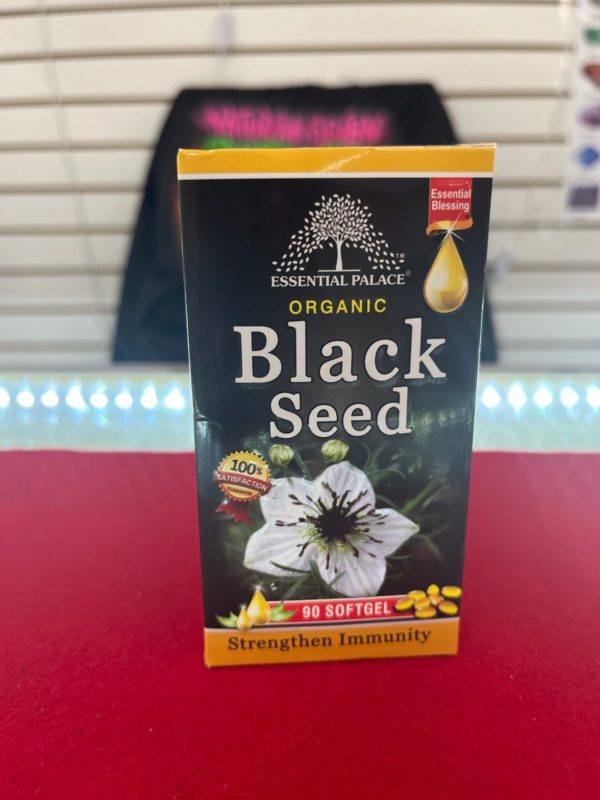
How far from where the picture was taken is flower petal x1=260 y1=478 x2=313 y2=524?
0.52 m

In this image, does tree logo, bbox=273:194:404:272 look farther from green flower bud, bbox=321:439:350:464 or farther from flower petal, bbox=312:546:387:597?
flower petal, bbox=312:546:387:597

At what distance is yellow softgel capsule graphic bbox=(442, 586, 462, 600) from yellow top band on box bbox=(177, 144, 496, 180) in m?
0.34

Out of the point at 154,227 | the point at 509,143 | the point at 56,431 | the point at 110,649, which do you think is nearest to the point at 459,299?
the point at 110,649

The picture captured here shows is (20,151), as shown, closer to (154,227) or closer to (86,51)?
(86,51)

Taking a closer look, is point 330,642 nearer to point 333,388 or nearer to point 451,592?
point 451,592

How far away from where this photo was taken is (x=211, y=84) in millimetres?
1850

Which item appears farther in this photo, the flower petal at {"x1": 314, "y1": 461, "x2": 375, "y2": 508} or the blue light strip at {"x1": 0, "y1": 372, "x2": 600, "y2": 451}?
the blue light strip at {"x1": 0, "y1": 372, "x2": 600, "y2": 451}

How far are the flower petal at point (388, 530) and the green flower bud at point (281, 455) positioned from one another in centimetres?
9

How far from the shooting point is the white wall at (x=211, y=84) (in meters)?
→ 1.81

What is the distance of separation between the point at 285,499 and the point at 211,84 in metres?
1.68

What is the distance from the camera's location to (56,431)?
3.74 feet

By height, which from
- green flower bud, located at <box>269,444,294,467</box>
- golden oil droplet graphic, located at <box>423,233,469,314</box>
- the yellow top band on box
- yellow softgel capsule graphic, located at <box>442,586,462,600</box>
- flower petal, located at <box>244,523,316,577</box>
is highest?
the yellow top band on box

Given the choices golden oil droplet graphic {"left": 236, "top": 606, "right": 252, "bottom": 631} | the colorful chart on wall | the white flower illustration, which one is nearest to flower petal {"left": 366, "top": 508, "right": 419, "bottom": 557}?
the white flower illustration

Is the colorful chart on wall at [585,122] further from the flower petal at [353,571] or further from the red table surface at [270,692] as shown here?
the flower petal at [353,571]
